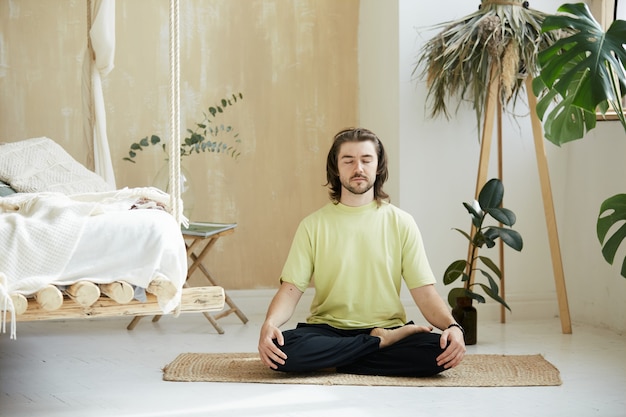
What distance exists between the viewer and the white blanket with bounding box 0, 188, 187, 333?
255 cm

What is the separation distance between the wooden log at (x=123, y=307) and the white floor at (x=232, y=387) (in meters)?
0.39

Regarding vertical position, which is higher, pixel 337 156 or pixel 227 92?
pixel 227 92

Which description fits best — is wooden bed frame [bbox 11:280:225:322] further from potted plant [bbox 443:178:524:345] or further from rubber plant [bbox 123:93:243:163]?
rubber plant [bbox 123:93:243:163]

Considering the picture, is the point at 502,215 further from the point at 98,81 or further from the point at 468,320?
the point at 98,81

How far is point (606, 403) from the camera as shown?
3057mm

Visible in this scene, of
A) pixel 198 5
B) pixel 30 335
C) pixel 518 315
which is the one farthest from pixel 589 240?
pixel 30 335

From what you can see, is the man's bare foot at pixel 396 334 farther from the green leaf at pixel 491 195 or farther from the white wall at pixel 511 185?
the white wall at pixel 511 185

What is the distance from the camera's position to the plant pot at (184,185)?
4.74m

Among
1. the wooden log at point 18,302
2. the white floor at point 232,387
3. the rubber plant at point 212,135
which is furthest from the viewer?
the rubber plant at point 212,135

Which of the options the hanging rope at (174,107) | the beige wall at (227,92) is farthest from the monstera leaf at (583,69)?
the beige wall at (227,92)

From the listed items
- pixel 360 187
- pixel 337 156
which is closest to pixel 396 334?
pixel 360 187

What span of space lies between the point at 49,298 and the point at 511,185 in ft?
9.74

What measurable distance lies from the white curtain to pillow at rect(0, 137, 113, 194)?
0.13 m

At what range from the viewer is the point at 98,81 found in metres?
4.44
